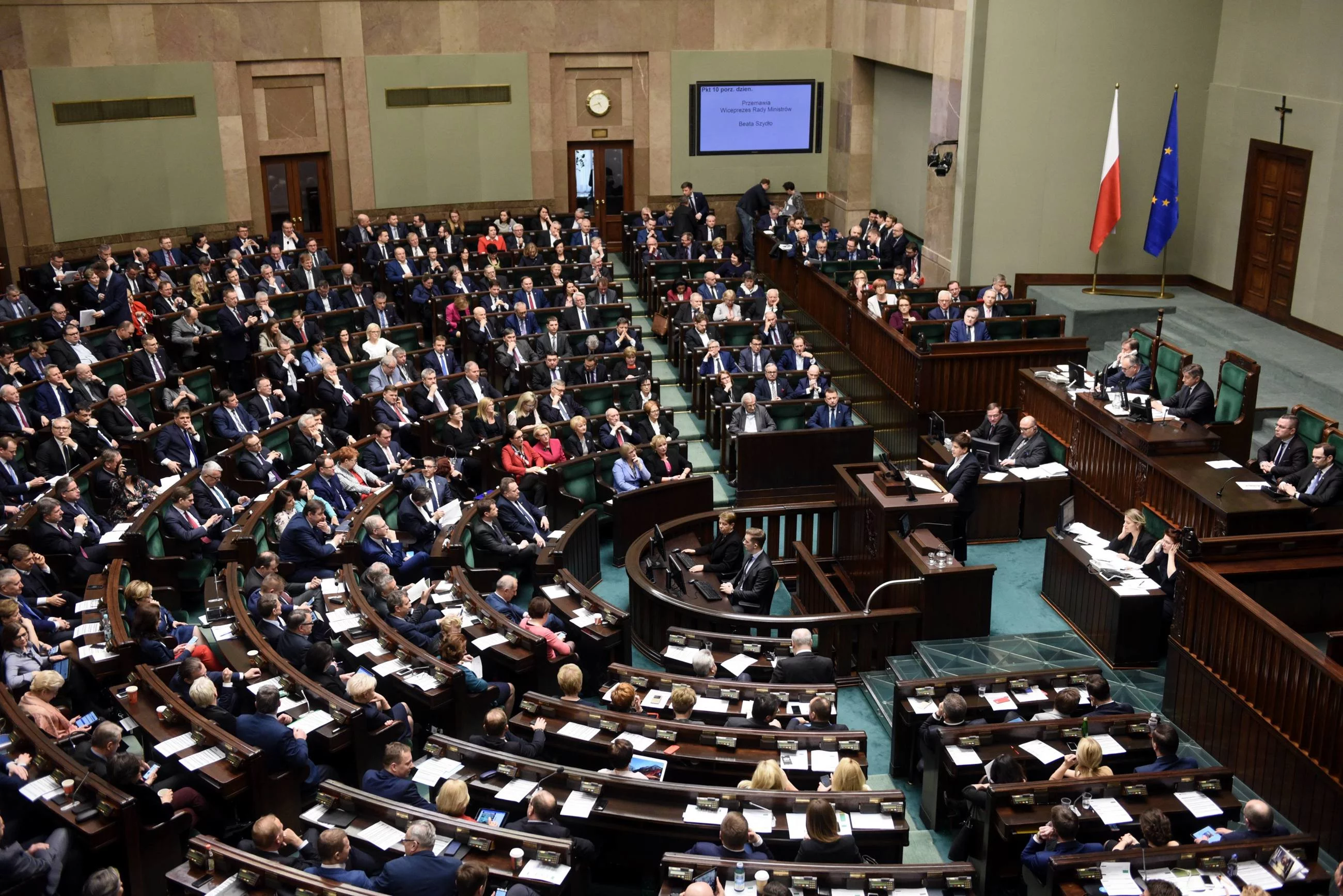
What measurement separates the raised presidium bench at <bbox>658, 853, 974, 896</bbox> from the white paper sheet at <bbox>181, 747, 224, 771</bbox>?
2.51m

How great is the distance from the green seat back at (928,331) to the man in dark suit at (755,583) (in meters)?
4.24

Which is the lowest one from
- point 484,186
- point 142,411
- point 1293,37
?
point 142,411

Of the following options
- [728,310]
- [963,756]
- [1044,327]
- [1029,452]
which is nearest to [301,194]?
[728,310]

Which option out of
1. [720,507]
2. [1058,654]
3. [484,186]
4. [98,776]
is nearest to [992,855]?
[1058,654]

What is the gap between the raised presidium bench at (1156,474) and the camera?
888cm

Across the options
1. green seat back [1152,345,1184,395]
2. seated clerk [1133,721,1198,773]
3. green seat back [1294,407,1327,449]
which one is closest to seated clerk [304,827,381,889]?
seated clerk [1133,721,1198,773]

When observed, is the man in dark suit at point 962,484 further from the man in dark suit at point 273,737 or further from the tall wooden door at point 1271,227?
the tall wooden door at point 1271,227

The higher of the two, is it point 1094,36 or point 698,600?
point 1094,36

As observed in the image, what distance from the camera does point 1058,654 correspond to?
8.98 meters

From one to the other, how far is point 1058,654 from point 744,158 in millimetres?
12940

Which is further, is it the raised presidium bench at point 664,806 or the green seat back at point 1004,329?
the green seat back at point 1004,329

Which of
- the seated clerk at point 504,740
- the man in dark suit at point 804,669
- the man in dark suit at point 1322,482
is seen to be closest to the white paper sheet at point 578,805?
the seated clerk at point 504,740

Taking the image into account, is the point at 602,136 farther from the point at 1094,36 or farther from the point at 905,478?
the point at 905,478

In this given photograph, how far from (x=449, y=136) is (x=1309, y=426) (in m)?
13.3
